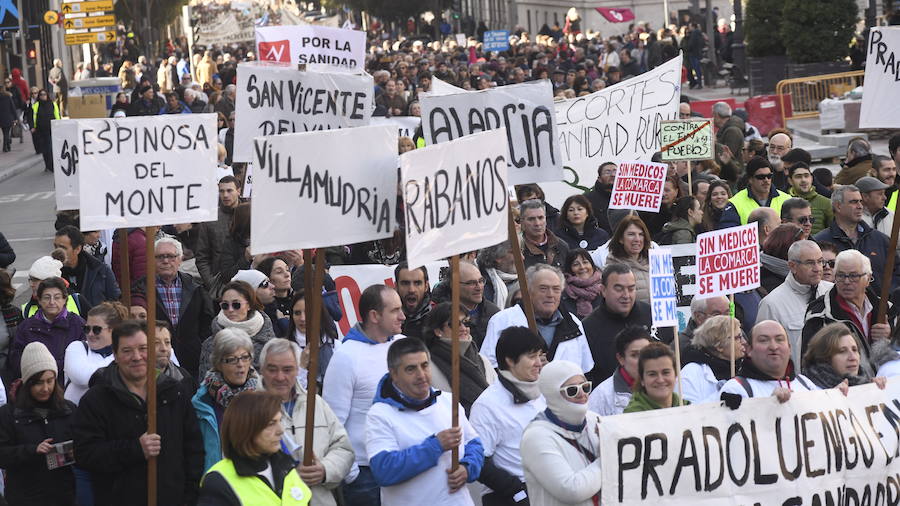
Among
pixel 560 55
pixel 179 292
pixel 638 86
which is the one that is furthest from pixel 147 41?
pixel 179 292

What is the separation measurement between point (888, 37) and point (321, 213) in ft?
15.2

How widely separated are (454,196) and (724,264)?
5.66ft

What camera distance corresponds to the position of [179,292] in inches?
380

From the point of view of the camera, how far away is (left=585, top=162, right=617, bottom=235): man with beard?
506 inches

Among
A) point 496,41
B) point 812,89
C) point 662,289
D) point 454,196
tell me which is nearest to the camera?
point 454,196

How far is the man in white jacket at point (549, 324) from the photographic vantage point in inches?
322

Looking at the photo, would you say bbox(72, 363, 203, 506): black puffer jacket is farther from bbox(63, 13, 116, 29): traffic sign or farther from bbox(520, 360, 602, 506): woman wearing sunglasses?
bbox(63, 13, 116, 29): traffic sign

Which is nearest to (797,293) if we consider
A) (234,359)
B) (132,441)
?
(234,359)

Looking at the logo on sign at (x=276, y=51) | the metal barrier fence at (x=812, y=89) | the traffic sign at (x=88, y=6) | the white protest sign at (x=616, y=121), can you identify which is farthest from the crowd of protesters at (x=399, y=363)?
the traffic sign at (x=88, y=6)

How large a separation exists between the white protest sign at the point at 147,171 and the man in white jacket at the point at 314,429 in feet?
3.40

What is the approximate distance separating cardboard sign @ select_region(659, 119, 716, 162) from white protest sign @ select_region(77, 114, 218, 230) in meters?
6.01

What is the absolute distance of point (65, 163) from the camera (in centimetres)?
1050

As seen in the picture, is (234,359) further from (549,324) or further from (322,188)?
(549,324)

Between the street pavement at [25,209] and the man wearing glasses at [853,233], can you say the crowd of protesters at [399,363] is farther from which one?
the street pavement at [25,209]
